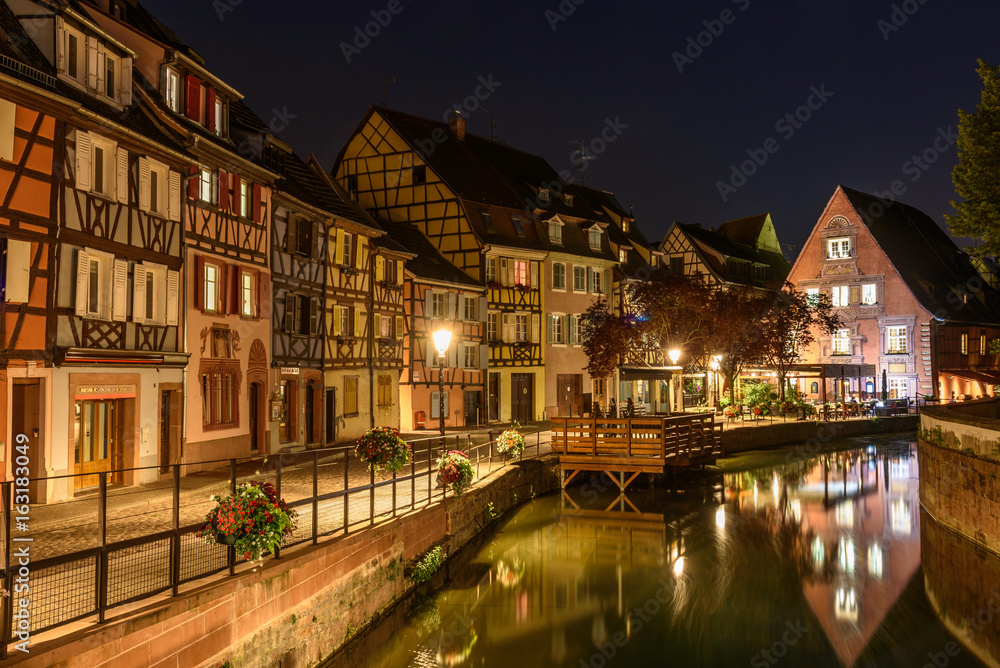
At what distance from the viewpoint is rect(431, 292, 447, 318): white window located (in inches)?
1515

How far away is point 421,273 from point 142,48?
1778 centimetres

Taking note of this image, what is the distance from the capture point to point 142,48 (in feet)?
69.1

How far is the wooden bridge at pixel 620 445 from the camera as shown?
2600 cm

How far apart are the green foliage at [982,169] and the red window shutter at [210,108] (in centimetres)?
2229

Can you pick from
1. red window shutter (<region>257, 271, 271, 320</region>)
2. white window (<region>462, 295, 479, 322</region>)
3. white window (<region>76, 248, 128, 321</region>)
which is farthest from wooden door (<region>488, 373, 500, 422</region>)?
white window (<region>76, 248, 128, 321</region>)

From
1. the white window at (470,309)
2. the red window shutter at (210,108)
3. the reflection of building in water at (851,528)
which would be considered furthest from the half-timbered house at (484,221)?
the red window shutter at (210,108)

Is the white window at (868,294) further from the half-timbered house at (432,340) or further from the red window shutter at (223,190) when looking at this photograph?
the red window shutter at (223,190)

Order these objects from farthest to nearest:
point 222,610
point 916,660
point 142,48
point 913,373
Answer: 1. point 913,373
2. point 142,48
3. point 916,660
4. point 222,610

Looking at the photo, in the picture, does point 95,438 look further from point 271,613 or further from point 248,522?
point 248,522

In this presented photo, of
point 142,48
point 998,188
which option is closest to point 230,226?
point 142,48

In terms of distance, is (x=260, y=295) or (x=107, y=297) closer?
(x=107, y=297)

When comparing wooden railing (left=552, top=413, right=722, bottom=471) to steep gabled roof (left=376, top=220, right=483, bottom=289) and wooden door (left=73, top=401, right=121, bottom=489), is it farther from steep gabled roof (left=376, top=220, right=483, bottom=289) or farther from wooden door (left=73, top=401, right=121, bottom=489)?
steep gabled roof (left=376, top=220, right=483, bottom=289)

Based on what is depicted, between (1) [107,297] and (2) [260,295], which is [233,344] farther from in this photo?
(1) [107,297]

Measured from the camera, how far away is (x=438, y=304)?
38.8 m
